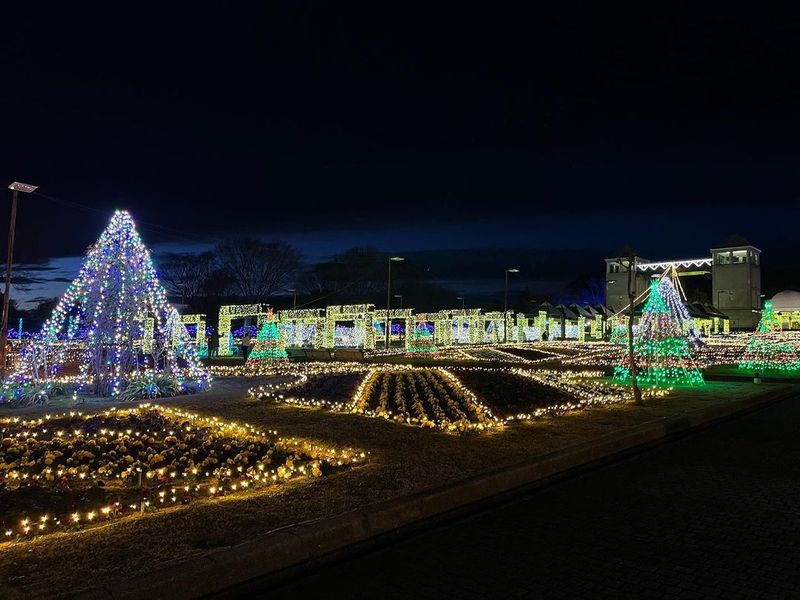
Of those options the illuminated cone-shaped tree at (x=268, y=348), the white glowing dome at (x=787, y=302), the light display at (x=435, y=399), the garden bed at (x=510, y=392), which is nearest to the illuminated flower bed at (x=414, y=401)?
the light display at (x=435, y=399)

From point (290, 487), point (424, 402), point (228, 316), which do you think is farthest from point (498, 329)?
point (290, 487)

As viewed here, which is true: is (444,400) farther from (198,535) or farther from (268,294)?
(268,294)

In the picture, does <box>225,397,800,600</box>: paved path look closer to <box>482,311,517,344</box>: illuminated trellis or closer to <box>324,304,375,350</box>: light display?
<box>324,304,375,350</box>: light display

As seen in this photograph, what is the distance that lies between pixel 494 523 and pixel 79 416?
8960mm

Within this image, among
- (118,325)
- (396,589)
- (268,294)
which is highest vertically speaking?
(268,294)

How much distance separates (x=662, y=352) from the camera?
20.0 meters

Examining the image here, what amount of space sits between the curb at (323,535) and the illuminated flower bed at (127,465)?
1599 mm

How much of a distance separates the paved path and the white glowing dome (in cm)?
9733

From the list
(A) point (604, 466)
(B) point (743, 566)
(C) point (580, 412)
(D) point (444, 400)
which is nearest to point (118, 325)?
(D) point (444, 400)

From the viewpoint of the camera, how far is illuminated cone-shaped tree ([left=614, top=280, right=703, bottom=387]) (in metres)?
19.6

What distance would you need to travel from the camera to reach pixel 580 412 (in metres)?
13.1

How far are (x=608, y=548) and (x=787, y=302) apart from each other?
105 m

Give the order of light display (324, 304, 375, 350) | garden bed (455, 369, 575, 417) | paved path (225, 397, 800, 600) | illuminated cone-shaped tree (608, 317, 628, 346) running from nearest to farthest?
paved path (225, 397, 800, 600) < garden bed (455, 369, 575, 417) < light display (324, 304, 375, 350) < illuminated cone-shaped tree (608, 317, 628, 346)

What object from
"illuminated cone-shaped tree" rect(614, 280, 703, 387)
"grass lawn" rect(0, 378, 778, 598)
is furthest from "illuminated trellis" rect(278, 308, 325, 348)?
"grass lawn" rect(0, 378, 778, 598)
